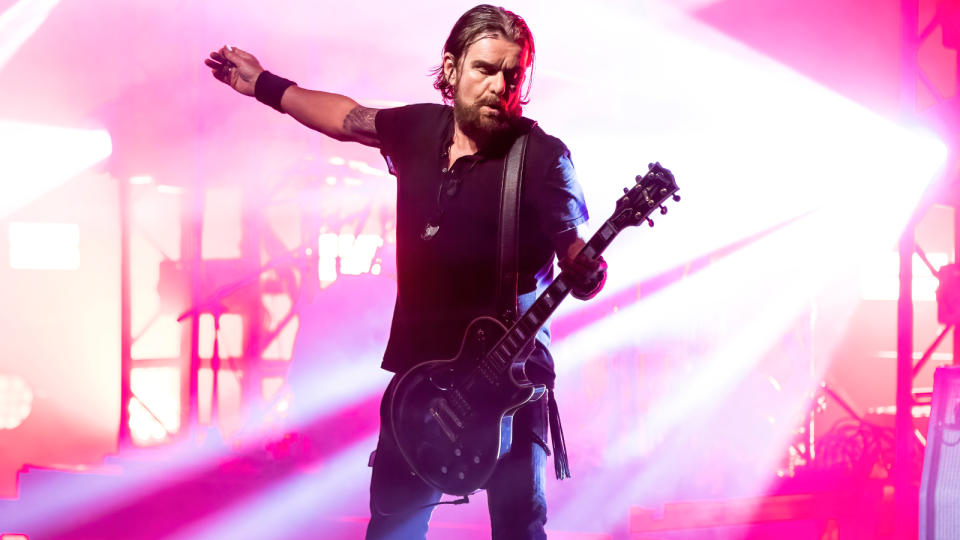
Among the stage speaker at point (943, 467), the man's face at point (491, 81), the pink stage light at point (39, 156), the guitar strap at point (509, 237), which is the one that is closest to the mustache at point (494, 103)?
the man's face at point (491, 81)

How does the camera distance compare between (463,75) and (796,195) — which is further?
(796,195)

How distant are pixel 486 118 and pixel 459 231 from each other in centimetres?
31

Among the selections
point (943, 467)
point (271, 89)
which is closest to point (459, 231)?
point (271, 89)

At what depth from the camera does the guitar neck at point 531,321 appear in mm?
2154

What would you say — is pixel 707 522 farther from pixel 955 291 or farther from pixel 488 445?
pixel 488 445

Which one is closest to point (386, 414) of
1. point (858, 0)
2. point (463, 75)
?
point (463, 75)

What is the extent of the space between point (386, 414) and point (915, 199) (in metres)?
5.04

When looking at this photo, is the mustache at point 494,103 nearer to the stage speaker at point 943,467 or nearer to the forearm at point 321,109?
the forearm at point 321,109

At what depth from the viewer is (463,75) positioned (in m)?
2.29

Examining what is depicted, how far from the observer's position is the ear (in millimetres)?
2353

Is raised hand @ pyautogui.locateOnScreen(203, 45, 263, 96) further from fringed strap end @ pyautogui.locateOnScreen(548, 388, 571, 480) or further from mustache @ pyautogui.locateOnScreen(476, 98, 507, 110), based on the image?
fringed strap end @ pyautogui.locateOnScreen(548, 388, 571, 480)

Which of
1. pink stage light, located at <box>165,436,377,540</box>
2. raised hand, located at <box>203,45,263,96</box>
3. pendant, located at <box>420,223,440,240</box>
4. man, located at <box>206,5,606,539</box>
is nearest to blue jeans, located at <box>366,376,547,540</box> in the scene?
man, located at <box>206,5,606,539</box>

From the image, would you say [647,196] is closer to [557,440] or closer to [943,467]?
[557,440]

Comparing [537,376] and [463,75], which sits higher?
[463,75]
